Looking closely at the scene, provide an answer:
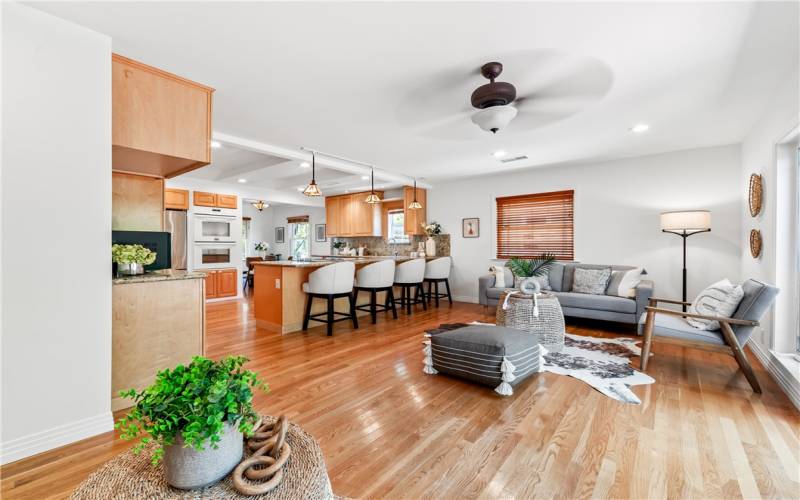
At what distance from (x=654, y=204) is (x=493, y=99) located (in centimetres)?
368

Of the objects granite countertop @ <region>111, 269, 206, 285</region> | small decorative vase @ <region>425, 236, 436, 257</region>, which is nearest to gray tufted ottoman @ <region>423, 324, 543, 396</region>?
granite countertop @ <region>111, 269, 206, 285</region>

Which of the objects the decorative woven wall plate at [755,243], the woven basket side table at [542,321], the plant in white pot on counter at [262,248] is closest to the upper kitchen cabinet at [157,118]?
the woven basket side table at [542,321]

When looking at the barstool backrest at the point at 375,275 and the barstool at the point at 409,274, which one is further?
the barstool at the point at 409,274

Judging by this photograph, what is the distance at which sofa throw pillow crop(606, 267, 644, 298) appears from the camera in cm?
432

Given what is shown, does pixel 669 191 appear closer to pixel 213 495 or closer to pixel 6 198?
pixel 213 495

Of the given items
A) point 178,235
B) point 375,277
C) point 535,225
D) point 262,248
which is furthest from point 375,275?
point 262,248

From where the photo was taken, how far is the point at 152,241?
2.80m

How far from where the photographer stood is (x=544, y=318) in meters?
3.39

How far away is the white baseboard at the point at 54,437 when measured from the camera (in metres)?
1.74

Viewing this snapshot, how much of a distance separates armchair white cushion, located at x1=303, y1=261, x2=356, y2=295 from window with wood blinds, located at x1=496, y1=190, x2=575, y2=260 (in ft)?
10.7

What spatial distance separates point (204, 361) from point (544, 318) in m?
3.15

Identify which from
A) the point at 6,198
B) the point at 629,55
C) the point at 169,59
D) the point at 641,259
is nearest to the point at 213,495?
the point at 6,198

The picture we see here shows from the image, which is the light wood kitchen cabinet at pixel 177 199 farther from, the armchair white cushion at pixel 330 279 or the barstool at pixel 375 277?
the barstool at pixel 375 277

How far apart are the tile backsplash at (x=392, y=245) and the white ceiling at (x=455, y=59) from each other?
3.36 m
